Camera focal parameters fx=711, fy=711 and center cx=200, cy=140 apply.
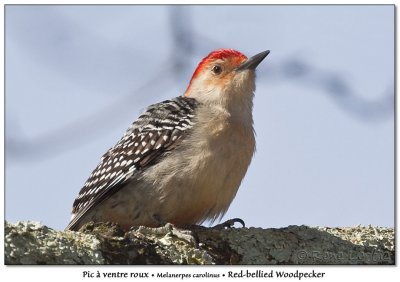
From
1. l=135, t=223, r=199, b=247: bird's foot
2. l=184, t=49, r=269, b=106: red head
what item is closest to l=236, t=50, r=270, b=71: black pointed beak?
l=184, t=49, r=269, b=106: red head

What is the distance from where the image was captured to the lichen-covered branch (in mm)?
4277

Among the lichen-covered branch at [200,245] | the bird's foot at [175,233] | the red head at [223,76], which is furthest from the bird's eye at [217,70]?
the bird's foot at [175,233]

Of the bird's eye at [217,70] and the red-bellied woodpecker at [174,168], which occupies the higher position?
the bird's eye at [217,70]

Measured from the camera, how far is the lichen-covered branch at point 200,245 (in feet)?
14.0

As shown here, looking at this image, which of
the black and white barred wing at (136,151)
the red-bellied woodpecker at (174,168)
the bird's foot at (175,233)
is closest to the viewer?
the bird's foot at (175,233)

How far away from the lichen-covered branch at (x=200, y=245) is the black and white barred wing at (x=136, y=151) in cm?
114

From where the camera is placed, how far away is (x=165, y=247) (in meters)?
4.72

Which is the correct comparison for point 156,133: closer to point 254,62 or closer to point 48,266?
point 254,62

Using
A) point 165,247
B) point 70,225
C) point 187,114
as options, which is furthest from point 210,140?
point 165,247

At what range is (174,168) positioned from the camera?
6457 millimetres

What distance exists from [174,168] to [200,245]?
4.90 feet

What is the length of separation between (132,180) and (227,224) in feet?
3.17

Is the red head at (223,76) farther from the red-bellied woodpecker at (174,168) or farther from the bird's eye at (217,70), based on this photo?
the red-bellied woodpecker at (174,168)

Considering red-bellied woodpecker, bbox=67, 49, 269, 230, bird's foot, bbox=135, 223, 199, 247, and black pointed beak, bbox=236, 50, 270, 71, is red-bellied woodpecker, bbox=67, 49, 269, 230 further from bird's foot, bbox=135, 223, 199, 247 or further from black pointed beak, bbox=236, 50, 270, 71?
bird's foot, bbox=135, 223, 199, 247
